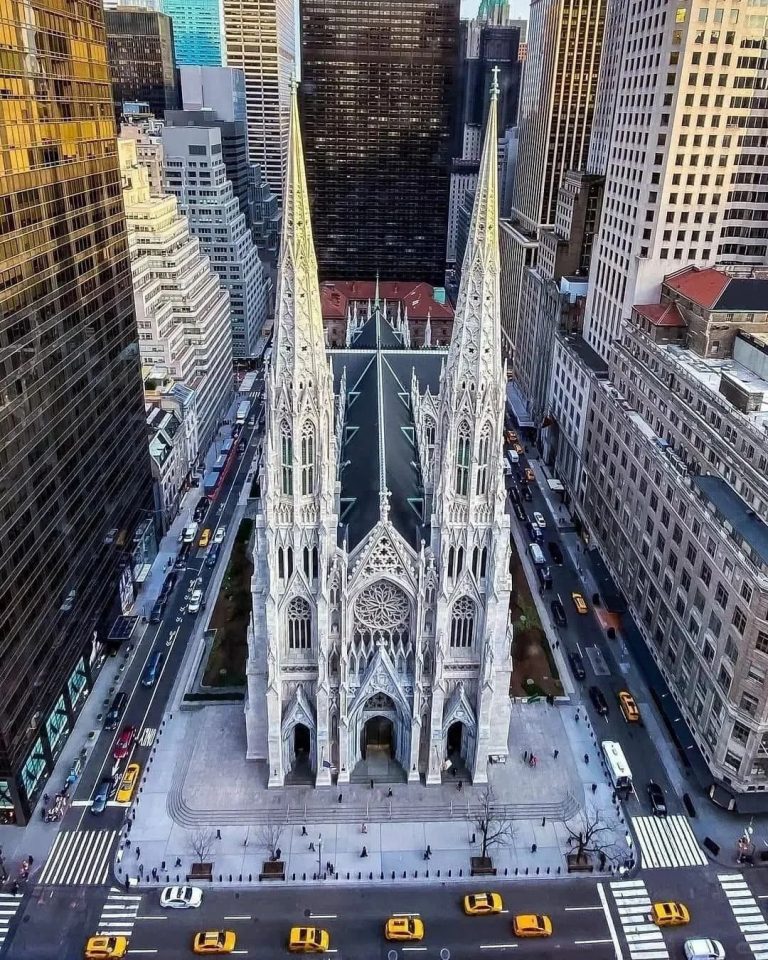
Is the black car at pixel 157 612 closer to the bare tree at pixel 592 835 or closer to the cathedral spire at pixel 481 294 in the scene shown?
the bare tree at pixel 592 835

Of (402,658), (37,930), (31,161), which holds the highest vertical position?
(31,161)

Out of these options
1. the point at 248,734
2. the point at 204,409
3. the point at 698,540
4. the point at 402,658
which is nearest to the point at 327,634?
the point at 402,658

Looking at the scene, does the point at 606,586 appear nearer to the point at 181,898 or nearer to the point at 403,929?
the point at 403,929

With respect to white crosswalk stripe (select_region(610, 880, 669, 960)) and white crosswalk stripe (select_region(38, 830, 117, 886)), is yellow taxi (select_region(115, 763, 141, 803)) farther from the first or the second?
white crosswalk stripe (select_region(610, 880, 669, 960))

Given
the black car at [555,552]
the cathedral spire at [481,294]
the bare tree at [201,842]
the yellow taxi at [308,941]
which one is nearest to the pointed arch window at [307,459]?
the cathedral spire at [481,294]

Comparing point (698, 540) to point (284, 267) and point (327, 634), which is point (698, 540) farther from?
point (284, 267)
